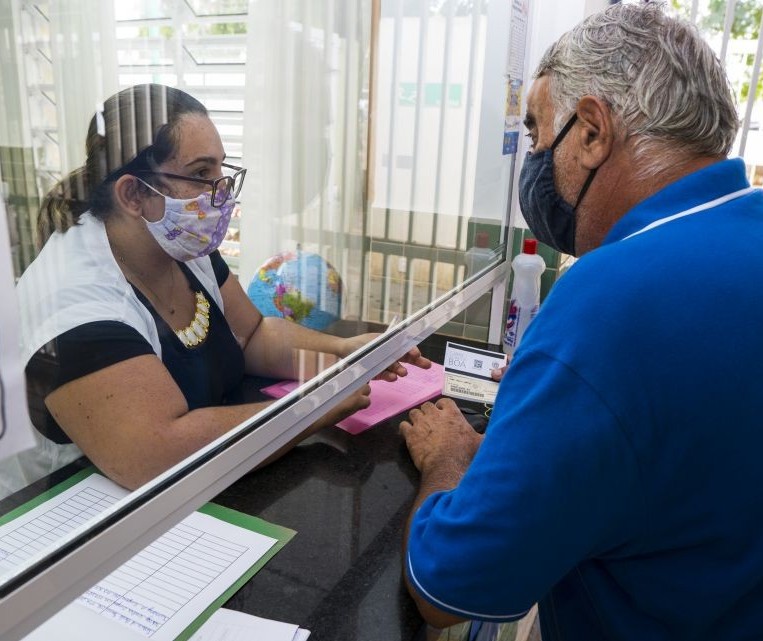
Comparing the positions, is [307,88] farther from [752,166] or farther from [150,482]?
[752,166]

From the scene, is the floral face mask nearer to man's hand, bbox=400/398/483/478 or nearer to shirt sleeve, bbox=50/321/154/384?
shirt sleeve, bbox=50/321/154/384

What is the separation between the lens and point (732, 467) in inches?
25.9

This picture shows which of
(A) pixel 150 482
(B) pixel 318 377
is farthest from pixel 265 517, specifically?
(A) pixel 150 482

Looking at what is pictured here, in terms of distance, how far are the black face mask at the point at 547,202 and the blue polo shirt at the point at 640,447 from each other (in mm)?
217

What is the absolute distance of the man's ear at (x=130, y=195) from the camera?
0.59 meters

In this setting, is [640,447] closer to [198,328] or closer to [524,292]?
[198,328]

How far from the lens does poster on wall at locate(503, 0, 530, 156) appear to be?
1.60 m

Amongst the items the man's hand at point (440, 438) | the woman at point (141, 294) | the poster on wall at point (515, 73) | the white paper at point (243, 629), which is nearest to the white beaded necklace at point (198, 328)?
the woman at point (141, 294)

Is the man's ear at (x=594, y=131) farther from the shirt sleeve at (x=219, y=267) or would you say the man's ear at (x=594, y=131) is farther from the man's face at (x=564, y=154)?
the shirt sleeve at (x=219, y=267)

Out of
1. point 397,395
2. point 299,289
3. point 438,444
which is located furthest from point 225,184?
point 397,395

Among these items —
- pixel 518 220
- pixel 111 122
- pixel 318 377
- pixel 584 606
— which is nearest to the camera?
pixel 111 122

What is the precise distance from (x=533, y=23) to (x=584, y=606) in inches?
59.6

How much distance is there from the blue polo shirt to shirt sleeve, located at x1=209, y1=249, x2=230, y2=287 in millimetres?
357

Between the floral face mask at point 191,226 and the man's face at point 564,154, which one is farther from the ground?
the man's face at point 564,154
